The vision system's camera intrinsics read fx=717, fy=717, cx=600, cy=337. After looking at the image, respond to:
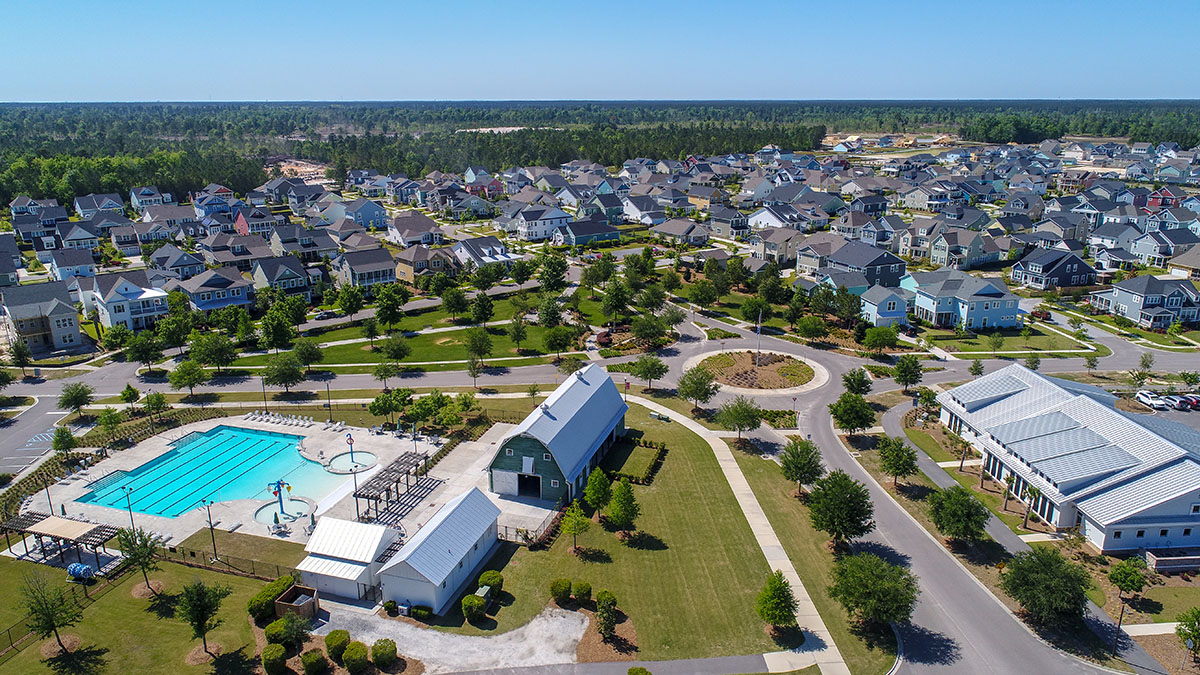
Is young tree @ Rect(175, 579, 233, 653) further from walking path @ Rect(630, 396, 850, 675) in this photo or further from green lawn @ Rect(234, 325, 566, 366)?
green lawn @ Rect(234, 325, 566, 366)

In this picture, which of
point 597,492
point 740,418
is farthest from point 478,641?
point 740,418

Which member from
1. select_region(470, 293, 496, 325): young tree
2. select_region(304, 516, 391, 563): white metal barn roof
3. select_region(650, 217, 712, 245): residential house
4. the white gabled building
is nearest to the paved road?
the white gabled building

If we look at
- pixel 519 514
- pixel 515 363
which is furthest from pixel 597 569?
pixel 515 363

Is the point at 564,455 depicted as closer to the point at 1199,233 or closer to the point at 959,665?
the point at 959,665

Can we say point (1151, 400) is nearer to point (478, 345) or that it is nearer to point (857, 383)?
point (857, 383)

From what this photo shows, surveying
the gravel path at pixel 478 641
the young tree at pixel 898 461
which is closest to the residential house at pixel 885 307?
the young tree at pixel 898 461

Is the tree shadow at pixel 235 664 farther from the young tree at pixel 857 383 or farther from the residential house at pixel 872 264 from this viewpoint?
the residential house at pixel 872 264
